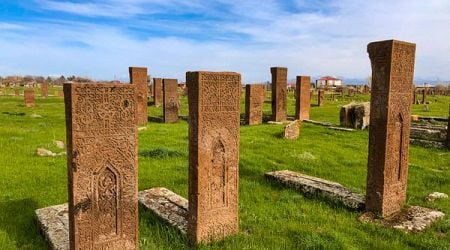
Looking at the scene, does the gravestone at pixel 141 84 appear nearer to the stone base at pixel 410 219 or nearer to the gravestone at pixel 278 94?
the gravestone at pixel 278 94

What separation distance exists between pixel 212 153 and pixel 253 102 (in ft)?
41.4

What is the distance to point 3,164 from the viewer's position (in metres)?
8.54

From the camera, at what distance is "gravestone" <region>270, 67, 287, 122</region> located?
714 inches

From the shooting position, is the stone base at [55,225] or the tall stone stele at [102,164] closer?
the tall stone stele at [102,164]

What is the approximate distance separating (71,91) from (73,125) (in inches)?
13.2

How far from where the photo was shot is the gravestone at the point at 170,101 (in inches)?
717

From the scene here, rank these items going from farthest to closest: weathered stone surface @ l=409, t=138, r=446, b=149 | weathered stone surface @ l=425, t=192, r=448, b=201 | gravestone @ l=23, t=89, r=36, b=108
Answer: gravestone @ l=23, t=89, r=36, b=108
weathered stone surface @ l=409, t=138, r=446, b=149
weathered stone surface @ l=425, t=192, r=448, b=201

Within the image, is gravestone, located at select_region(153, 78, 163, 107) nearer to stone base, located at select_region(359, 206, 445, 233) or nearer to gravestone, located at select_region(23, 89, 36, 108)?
gravestone, located at select_region(23, 89, 36, 108)

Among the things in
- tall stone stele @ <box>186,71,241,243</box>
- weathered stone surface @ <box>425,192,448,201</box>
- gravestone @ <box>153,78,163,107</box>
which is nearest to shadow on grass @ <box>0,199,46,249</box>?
tall stone stele @ <box>186,71,241,243</box>

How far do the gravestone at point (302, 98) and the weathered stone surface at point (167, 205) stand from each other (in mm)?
12715

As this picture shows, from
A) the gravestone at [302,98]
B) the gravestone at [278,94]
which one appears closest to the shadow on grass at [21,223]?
the gravestone at [278,94]

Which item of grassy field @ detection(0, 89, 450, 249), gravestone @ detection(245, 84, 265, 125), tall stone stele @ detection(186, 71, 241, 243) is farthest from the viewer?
gravestone @ detection(245, 84, 265, 125)

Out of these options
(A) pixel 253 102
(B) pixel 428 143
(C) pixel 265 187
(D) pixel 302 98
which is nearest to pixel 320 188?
(C) pixel 265 187

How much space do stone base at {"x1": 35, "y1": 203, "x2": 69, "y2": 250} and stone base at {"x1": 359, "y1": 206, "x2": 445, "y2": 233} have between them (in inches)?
165
